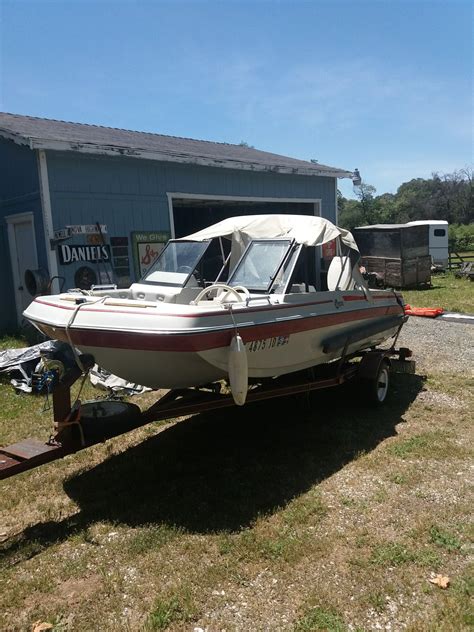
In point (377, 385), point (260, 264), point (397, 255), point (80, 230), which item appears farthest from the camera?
point (397, 255)

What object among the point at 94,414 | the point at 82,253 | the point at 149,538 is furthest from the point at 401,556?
the point at 82,253

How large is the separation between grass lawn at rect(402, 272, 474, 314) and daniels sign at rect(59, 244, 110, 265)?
818 centimetres

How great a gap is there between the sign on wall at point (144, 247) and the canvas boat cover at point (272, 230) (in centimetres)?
430

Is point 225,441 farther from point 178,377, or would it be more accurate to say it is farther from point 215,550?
point 215,550

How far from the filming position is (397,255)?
17.2m

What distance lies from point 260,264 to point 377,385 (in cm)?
198

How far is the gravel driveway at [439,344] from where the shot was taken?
7.90m

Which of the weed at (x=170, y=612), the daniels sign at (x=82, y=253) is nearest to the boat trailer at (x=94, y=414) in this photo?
the weed at (x=170, y=612)

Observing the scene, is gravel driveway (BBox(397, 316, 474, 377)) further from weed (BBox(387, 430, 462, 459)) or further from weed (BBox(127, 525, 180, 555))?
weed (BBox(127, 525, 180, 555))

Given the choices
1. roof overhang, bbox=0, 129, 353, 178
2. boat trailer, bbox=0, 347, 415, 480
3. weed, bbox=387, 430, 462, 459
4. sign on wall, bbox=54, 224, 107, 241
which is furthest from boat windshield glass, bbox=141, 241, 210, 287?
roof overhang, bbox=0, 129, 353, 178

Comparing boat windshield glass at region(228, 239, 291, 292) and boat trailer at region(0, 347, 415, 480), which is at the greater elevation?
boat windshield glass at region(228, 239, 291, 292)

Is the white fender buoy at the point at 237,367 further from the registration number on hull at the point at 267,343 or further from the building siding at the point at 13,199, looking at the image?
the building siding at the point at 13,199

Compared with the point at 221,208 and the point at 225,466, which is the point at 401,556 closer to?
the point at 225,466

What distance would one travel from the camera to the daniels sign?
888cm
